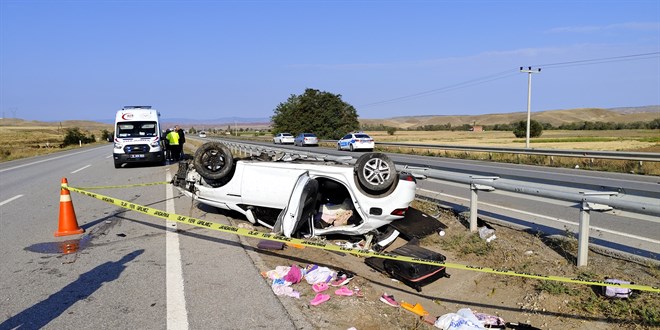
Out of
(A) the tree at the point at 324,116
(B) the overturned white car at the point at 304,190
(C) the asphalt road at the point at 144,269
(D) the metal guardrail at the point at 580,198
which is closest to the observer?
(C) the asphalt road at the point at 144,269

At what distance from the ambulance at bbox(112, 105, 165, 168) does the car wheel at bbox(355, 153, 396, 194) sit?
48.5 feet

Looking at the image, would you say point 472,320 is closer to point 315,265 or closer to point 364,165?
point 315,265

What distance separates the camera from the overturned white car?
6391 mm

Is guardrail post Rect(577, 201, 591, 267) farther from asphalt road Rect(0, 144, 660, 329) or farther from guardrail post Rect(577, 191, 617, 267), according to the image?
asphalt road Rect(0, 144, 660, 329)

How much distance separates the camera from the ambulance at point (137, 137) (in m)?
19.1

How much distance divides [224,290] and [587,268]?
3.73m

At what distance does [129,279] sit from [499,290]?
397 centimetres

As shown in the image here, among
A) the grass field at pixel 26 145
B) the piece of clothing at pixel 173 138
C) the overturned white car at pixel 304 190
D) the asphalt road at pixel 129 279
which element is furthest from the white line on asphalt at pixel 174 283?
the grass field at pixel 26 145

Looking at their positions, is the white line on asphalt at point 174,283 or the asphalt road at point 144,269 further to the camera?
the asphalt road at point 144,269

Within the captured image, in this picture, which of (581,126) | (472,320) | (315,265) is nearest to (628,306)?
(472,320)

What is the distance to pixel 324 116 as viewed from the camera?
6725 cm

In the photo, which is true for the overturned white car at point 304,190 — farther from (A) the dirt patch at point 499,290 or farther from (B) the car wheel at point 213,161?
(A) the dirt patch at point 499,290

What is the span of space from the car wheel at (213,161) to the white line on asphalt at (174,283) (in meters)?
1.00

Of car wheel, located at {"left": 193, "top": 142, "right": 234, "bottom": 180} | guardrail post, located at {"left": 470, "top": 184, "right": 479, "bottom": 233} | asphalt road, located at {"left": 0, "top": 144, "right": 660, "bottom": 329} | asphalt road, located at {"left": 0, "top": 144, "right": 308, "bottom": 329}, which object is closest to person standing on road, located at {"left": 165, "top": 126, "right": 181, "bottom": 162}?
asphalt road, located at {"left": 0, "top": 144, "right": 660, "bottom": 329}
